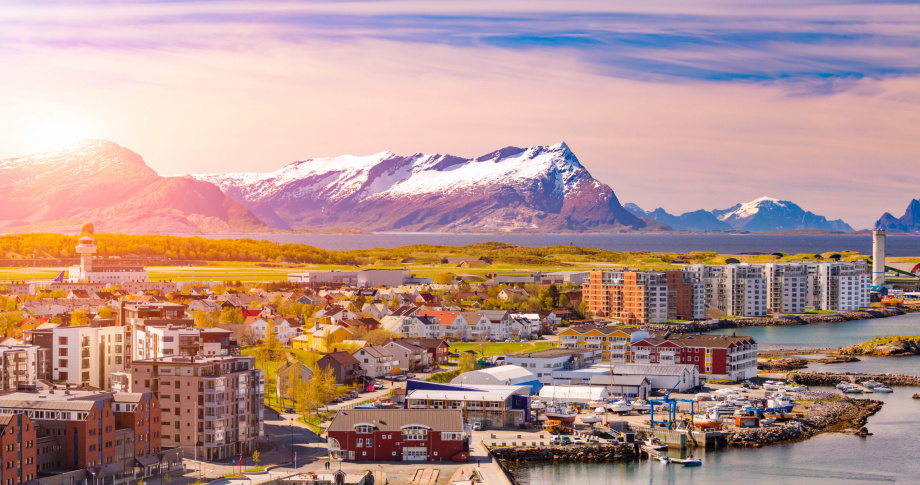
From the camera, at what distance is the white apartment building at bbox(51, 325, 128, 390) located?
29.5m

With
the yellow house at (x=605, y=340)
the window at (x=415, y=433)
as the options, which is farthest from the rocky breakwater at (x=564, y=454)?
the yellow house at (x=605, y=340)

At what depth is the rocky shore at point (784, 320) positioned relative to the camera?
182 ft

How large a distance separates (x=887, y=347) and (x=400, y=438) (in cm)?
3272

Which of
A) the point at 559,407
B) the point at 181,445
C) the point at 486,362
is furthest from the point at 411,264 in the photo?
the point at 181,445

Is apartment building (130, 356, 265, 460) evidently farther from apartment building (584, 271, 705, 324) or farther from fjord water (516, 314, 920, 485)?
apartment building (584, 271, 705, 324)

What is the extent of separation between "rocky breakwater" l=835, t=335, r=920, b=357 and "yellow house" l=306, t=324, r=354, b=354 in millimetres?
23794

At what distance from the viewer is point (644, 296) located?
190 ft

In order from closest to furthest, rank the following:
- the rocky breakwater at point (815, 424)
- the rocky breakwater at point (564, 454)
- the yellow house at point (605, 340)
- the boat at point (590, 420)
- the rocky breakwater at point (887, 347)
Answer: the rocky breakwater at point (564, 454)
the rocky breakwater at point (815, 424)
the boat at point (590, 420)
the yellow house at point (605, 340)
the rocky breakwater at point (887, 347)

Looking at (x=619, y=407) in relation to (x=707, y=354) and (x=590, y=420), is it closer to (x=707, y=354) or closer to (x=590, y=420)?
(x=590, y=420)

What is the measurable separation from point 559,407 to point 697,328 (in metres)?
28.3

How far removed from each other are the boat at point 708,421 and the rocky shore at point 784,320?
2504 centimetres

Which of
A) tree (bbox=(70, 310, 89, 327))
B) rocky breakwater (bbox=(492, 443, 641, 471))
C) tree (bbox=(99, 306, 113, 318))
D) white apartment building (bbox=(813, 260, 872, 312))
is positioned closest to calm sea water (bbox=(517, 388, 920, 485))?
rocky breakwater (bbox=(492, 443, 641, 471))

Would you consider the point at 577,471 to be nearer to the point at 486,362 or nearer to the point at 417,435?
the point at 417,435

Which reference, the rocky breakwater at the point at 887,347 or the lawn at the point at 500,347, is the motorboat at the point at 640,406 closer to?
the lawn at the point at 500,347
